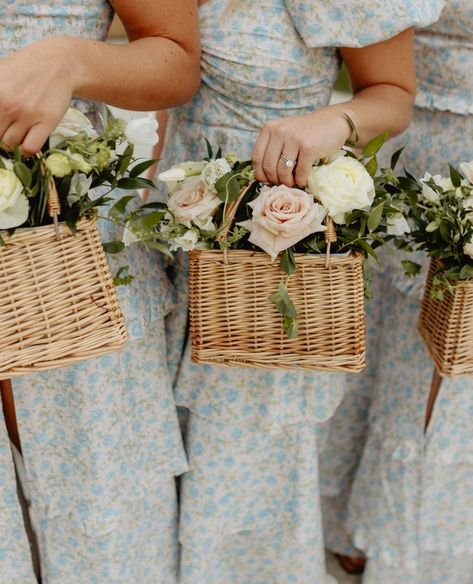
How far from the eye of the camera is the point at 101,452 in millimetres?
1384

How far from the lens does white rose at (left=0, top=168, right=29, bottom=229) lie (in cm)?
91

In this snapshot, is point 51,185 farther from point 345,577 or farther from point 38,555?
point 345,577

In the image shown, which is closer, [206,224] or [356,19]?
[206,224]

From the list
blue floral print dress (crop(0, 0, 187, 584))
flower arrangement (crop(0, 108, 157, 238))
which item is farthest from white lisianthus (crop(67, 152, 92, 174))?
blue floral print dress (crop(0, 0, 187, 584))

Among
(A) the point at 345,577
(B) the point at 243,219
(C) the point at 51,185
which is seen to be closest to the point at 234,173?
(B) the point at 243,219

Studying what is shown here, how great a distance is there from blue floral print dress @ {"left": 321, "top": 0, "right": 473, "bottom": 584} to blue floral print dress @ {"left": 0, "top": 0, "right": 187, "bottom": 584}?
56 centimetres

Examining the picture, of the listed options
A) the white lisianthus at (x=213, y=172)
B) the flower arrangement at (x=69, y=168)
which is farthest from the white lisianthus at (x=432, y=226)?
the flower arrangement at (x=69, y=168)

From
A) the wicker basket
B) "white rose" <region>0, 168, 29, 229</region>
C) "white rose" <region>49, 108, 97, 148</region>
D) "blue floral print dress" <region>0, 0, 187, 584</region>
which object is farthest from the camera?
"blue floral print dress" <region>0, 0, 187, 584</region>

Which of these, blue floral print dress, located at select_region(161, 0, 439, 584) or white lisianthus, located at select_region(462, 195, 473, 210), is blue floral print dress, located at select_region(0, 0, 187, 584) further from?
white lisianthus, located at select_region(462, 195, 473, 210)

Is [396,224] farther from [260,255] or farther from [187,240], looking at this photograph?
[187,240]

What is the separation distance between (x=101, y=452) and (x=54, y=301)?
0.47 meters

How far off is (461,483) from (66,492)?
96 cm

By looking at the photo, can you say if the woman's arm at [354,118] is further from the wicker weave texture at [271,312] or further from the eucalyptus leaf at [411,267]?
the eucalyptus leaf at [411,267]

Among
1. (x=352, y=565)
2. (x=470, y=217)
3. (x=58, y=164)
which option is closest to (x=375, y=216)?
(x=470, y=217)
